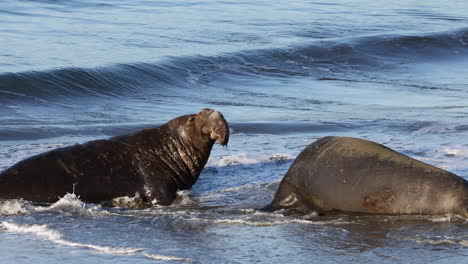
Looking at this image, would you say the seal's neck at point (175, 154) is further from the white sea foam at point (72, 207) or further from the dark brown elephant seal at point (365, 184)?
the dark brown elephant seal at point (365, 184)

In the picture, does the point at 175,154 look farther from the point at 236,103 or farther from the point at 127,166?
the point at 236,103

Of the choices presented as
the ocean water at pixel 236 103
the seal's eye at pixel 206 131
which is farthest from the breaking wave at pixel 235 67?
the seal's eye at pixel 206 131

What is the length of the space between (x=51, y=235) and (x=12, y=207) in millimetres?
1049

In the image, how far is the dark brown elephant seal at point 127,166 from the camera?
7789 mm

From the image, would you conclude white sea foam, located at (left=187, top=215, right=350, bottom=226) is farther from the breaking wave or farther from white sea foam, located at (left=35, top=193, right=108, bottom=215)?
the breaking wave

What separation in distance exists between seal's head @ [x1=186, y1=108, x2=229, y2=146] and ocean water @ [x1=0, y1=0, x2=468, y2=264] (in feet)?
1.68

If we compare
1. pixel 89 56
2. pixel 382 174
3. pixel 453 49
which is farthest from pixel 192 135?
pixel 453 49

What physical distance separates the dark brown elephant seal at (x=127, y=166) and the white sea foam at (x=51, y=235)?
973mm

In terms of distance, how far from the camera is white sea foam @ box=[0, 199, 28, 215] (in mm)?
7188

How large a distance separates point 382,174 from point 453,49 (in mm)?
16384

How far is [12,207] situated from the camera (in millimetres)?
7289

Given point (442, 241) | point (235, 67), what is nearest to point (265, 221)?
point (442, 241)

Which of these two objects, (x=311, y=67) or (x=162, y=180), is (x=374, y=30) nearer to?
(x=311, y=67)

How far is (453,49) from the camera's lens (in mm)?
22453
